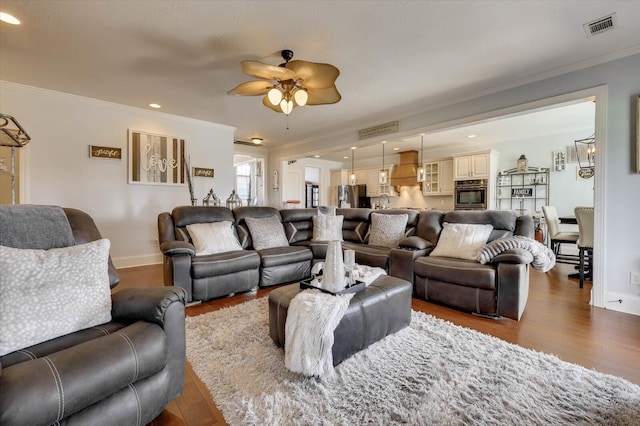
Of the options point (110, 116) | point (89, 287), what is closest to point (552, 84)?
point (89, 287)

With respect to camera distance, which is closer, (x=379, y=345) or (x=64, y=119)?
(x=379, y=345)

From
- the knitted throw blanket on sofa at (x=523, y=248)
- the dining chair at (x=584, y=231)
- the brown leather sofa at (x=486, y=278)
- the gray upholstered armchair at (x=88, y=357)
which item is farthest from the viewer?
the dining chair at (x=584, y=231)

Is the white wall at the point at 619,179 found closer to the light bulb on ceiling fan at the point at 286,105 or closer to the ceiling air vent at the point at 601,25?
the ceiling air vent at the point at 601,25

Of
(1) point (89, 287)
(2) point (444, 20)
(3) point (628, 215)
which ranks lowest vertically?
(1) point (89, 287)

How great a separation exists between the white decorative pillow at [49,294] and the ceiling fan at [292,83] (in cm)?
181

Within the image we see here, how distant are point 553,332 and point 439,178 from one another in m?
5.47

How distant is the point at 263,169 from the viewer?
753cm

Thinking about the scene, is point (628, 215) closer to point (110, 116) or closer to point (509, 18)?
point (509, 18)

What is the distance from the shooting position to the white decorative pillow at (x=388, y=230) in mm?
3785

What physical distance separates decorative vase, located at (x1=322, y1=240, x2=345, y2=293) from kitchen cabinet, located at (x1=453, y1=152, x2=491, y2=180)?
5.68 m

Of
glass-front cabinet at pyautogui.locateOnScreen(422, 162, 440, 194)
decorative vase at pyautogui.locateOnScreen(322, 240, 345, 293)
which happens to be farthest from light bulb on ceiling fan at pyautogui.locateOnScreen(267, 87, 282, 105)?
glass-front cabinet at pyautogui.locateOnScreen(422, 162, 440, 194)

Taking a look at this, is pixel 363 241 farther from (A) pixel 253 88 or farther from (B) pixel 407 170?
(B) pixel 407 170

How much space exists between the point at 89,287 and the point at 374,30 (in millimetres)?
2668

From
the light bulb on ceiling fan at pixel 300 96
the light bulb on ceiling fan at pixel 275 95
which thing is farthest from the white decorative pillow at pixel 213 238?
the light bulb on ceiling fan at pixel 300 96
